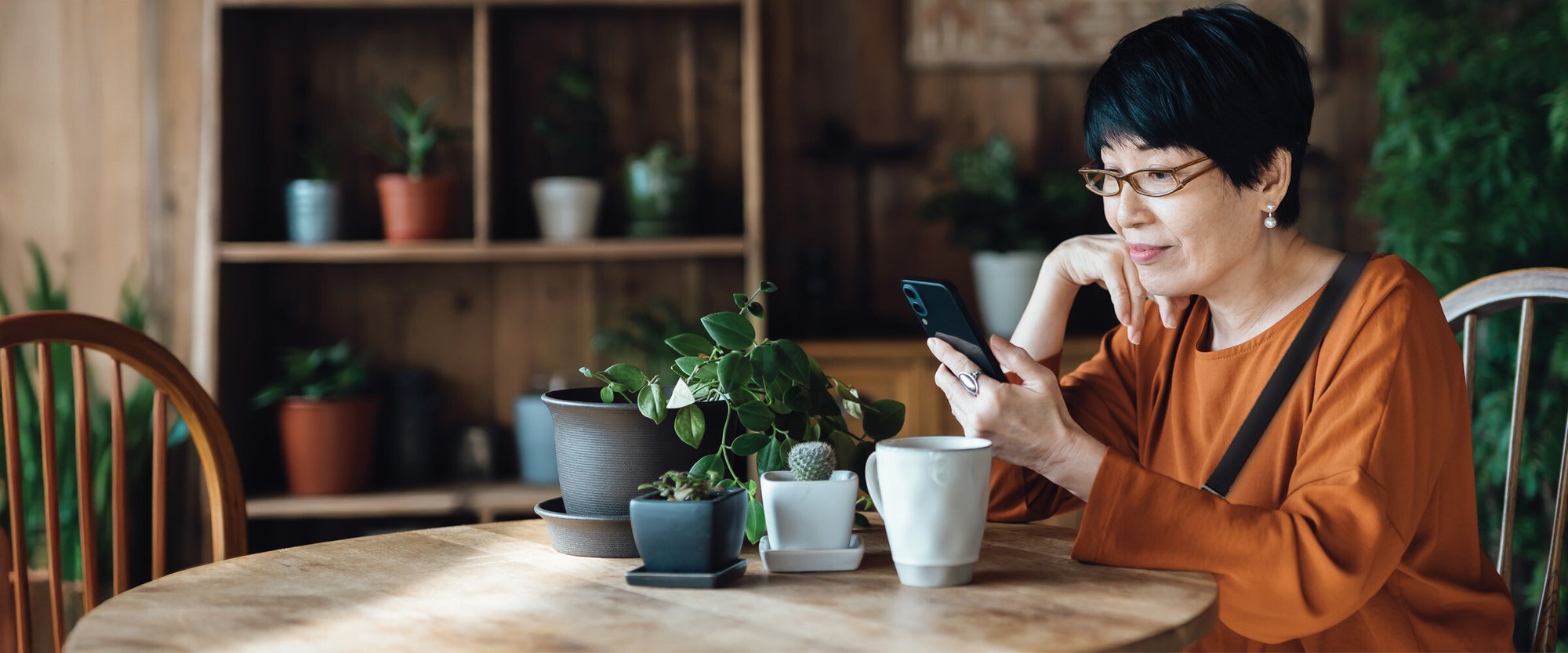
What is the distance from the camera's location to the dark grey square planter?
1010 mm

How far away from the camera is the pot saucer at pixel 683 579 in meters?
1.02

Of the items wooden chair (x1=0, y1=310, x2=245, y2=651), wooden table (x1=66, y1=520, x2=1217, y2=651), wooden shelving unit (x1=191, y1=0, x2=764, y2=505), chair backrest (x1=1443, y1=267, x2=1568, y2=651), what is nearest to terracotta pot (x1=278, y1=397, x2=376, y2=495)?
wooden shelving unit (x1=191, y1=0, x2=764, y2=505)

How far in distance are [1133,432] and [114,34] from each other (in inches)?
97.2

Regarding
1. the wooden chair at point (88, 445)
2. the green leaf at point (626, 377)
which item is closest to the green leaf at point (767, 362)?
the green leaf at point (626, 377)

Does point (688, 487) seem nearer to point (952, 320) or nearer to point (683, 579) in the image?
point (683, 579)

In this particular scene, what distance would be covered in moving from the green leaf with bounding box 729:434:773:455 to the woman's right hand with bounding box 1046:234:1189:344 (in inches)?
19.0

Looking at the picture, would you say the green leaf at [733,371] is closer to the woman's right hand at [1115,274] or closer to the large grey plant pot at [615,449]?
the large grey plant pot at [615,449]

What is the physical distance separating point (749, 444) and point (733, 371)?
2.7 inches

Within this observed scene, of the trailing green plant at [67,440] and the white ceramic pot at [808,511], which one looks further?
the trailing green plant at [67,440]

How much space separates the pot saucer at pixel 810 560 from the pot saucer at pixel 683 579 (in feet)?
0.14

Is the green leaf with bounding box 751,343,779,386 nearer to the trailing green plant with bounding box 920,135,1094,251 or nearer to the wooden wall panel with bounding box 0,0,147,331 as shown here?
the trailing green plant with bounding box 920,135,1094,251

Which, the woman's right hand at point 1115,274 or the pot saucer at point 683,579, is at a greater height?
the woman's right hand at point 1115,274

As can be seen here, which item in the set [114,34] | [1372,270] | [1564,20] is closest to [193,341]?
[114,34]

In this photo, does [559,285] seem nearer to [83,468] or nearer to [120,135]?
[120,135]
